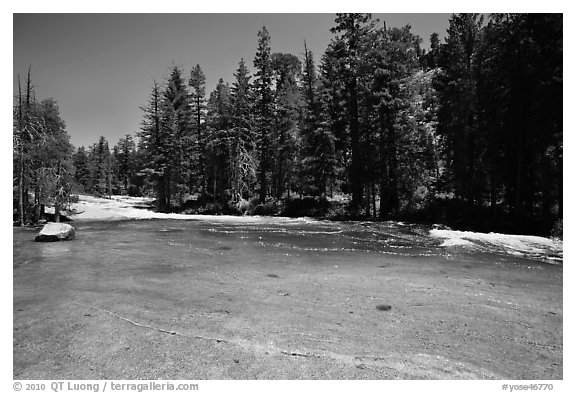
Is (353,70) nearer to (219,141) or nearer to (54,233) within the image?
(219,141)

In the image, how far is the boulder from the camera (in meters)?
11.7

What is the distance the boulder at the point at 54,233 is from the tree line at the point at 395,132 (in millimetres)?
8107

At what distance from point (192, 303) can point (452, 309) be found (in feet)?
13.5

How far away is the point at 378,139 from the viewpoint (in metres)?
21.9

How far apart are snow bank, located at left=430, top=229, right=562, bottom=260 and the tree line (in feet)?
8.45

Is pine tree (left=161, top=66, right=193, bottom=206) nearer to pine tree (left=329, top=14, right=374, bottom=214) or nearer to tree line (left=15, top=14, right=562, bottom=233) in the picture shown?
tree line (left=15, top=14, right=562, bottom=233)

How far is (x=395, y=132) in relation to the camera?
2095 centimetres

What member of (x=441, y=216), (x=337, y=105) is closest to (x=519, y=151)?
(x=441, y=216)

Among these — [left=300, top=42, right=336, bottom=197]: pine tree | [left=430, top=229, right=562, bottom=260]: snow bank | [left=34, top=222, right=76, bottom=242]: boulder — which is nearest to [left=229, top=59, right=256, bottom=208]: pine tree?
[left=300, top=42, right=336, bottom=197]: pine tree

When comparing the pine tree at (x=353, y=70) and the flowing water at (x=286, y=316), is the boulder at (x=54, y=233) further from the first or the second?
the pine tree at (x=353, y=70)

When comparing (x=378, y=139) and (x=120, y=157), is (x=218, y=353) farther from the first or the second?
(x=120, y=157)

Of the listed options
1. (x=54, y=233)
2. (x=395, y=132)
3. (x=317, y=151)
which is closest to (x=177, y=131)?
(x=317, y=151)

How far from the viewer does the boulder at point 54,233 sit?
1172 cm

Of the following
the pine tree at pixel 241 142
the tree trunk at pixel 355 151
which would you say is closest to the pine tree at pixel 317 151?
the tree trunk at pixel 355 151
